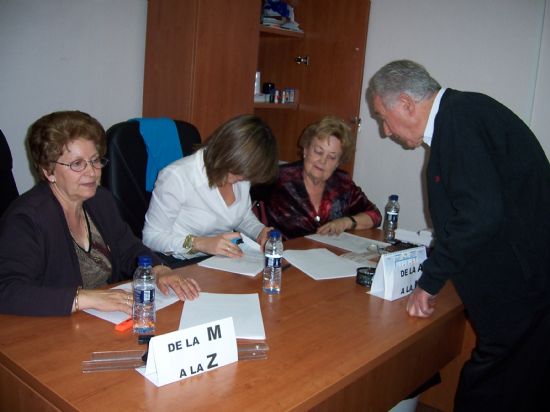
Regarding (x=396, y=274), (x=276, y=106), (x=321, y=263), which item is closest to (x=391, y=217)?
(x=321, y=263)

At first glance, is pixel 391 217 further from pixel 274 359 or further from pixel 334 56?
pixel 334 56

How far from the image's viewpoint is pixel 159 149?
2.20 m

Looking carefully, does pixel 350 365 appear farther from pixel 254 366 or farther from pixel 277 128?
pixel 277 128

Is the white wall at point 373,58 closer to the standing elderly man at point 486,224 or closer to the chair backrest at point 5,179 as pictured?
the chair backrest at point 5,179

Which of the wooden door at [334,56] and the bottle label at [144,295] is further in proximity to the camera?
the wooden door at [334,56]

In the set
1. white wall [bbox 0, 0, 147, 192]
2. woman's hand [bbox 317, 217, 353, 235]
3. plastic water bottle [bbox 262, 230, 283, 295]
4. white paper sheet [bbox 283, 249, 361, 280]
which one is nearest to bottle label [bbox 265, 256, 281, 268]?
plastic water bottle [bbox 262, 230, 283, 295]

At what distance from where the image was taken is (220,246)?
1843mm

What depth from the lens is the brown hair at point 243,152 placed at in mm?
1914

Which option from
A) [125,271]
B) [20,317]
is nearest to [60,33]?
[125,271]

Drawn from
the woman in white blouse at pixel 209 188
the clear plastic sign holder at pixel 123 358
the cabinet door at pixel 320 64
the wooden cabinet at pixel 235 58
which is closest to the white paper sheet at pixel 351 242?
the woman in white blouse at pixel 209 188

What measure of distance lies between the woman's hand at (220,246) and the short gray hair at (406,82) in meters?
0.76

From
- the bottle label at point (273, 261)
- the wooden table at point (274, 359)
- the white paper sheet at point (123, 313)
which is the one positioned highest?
the bottle label at point (273, 261)

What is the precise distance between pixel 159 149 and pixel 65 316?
1.04 m

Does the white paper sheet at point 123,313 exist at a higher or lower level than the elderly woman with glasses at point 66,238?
lower
